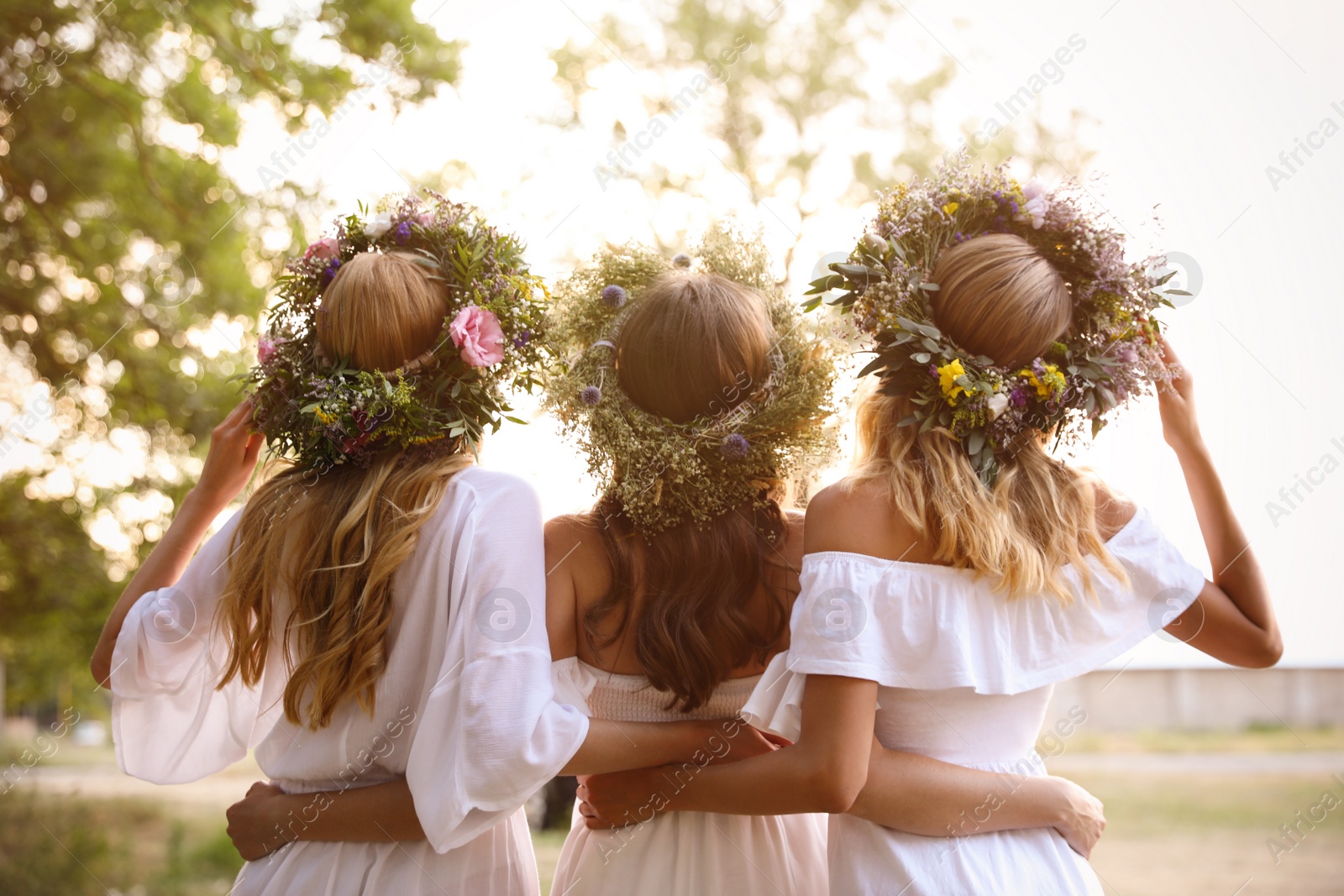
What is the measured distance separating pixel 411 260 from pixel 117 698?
4.23 ft

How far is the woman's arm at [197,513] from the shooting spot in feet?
7.62

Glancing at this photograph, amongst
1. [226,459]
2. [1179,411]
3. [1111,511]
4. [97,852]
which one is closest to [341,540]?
[226,459]

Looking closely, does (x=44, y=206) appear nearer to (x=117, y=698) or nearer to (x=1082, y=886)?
(x=117, y=698)

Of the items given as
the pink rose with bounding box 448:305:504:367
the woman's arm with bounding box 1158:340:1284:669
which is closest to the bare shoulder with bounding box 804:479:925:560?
the woman's arm with bounding box 1158:340:1284:669

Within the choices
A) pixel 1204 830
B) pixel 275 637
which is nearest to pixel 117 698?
pixel 275 637

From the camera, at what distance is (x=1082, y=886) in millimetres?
2047

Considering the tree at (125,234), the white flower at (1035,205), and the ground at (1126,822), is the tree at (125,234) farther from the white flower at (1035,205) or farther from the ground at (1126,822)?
the white flower at (1035,205)

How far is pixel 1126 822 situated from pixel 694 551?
9527mm

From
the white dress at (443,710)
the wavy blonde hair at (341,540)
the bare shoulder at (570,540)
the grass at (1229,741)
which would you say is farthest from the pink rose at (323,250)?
the grass at (1229,741)

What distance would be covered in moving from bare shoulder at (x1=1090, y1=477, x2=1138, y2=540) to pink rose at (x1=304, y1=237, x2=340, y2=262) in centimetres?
182

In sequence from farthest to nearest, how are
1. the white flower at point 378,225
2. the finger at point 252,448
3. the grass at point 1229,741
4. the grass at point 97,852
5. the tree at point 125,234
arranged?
1. the grass at point 1229,741
2. the grass at point 97,852
3. the tree at point 125,234
4. the finger at point 252,448
5. the white flower at point 378,225

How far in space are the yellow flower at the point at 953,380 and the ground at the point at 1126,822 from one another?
22.9 ft

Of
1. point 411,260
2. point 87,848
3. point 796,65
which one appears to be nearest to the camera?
point 411,260

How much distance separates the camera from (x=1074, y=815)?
209cm
